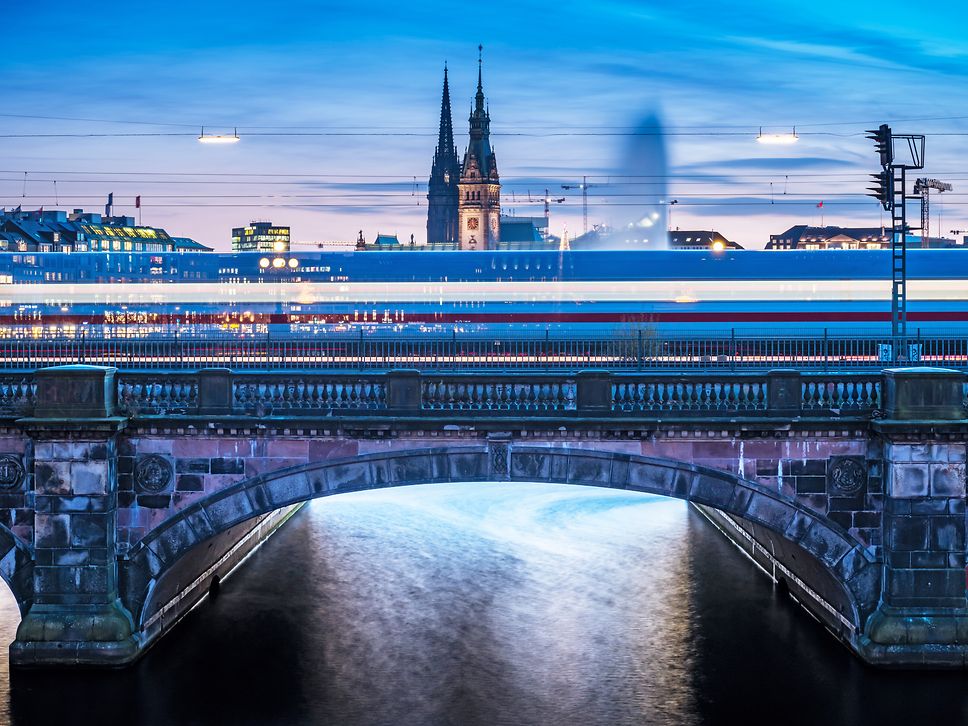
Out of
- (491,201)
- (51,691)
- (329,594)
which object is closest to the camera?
(51,691)

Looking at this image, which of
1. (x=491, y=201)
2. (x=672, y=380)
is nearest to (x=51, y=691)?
(x=672, y=380)

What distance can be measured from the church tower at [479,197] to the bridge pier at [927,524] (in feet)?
499

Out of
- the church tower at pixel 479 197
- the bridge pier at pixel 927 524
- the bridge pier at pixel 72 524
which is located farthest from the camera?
the church tower at pixel 479 197

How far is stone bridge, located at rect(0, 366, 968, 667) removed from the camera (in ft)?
76.4

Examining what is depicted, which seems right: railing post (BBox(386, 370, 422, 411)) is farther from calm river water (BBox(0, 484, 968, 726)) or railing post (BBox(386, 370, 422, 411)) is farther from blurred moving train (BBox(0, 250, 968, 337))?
blurred moving train (BBox(0, 250, 968, 337))

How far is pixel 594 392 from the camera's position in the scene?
78.5 feet

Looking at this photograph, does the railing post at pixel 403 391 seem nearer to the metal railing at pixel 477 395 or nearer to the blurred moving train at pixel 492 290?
the metal railing at pixel 477 395

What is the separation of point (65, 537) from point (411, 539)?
57.6 feet

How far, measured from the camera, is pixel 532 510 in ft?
152

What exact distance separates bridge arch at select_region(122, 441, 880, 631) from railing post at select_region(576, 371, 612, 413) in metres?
0.81

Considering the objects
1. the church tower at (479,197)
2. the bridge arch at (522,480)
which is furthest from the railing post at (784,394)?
the church tower at (479,197)

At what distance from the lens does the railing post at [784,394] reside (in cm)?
2394

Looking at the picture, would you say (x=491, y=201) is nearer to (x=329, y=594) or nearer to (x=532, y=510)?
(x=532, y=510)

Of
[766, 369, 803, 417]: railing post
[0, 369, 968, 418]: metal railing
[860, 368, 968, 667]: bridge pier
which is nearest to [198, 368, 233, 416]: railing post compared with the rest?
[0, 369, 968, 418]: metal railing
